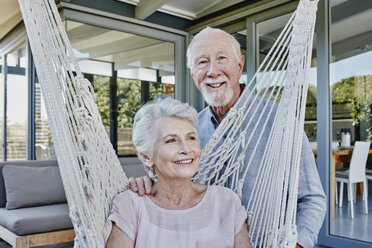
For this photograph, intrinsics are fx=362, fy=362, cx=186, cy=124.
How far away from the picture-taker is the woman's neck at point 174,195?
1.24m

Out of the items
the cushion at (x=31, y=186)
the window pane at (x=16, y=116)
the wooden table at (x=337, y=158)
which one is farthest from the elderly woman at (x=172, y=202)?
the window pane at (x=16, y=116)

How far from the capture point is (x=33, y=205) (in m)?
3.19

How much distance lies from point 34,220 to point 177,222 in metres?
1.90

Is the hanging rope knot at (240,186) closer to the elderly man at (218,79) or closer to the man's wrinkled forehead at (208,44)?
the elderly man at (218,79)

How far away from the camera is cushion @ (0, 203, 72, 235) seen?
2.64 metres

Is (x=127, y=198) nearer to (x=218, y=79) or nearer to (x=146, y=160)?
(x=146, y=160)

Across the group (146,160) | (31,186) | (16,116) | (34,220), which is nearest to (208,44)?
(146,160)

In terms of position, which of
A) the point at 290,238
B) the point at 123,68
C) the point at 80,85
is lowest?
the point at 290,238

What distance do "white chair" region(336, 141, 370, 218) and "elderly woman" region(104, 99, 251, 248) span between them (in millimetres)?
2616

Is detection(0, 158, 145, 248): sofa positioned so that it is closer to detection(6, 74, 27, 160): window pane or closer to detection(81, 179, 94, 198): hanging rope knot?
detection(81, 179, 94, 198): hanging rope knot

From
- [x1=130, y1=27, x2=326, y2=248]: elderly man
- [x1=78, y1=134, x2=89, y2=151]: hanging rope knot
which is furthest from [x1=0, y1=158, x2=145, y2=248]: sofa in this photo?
[x1=78, y1=134, x2=89, y2=151]: hanging rope knot

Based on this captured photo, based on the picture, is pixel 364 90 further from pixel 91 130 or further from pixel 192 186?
pixel 91 130

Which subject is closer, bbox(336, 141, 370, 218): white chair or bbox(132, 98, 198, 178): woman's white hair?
bbox(132, 98, 198, 178): woman's white hair

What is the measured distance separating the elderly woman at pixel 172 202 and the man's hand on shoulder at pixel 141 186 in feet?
0.06
